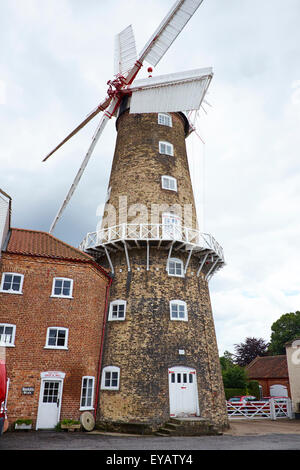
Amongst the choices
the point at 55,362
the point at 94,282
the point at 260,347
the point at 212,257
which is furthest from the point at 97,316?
the point at 260,347

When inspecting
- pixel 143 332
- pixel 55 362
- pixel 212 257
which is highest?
pixel 212 257

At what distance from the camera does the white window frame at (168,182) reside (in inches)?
829

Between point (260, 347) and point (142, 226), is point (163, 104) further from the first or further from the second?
point (260, 347)

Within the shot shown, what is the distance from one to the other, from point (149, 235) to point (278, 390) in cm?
2651

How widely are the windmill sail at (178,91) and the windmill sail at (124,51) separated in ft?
16.0

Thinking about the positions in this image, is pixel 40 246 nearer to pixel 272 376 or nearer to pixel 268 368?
pixel 272 376

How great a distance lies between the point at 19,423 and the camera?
1409 centimetres

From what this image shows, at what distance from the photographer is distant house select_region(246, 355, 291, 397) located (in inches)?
1389

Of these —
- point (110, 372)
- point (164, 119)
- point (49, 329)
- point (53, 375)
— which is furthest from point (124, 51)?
point (53, 375)

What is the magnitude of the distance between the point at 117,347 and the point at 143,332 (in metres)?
1.52

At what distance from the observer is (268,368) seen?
1515 inches

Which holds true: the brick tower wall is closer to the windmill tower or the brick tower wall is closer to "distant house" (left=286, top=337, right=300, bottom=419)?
the windmill tower

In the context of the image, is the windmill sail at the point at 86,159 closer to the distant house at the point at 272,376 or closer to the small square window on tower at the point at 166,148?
the small square window on tower at the point at 166,148

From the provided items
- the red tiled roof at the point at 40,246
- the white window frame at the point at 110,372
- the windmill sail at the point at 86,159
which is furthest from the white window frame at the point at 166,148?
the white window frame at the point at 110,372
